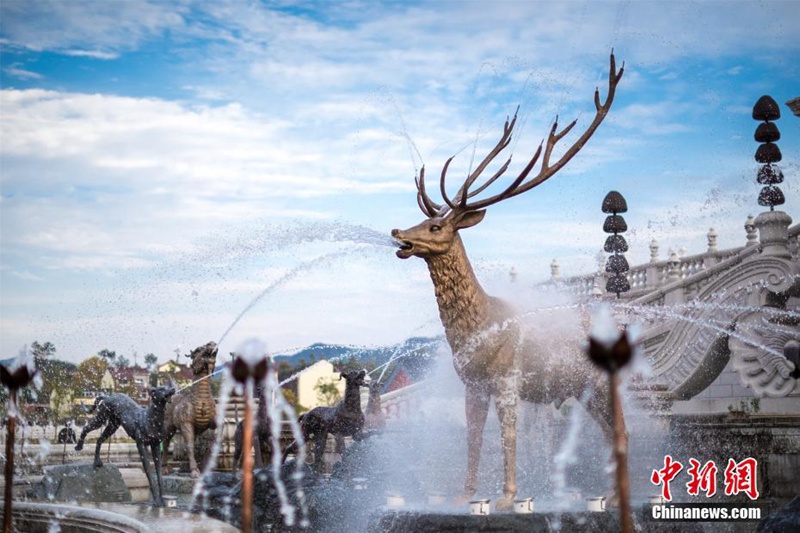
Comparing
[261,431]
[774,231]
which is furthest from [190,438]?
[774,231]

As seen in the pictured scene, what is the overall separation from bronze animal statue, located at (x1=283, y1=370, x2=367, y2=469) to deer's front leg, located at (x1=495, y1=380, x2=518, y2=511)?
11.3ft

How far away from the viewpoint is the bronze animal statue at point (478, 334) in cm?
872

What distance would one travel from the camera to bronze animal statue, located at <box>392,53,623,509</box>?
8719 mm

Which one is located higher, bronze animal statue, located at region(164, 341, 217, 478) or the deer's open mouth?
the deer's open mouth

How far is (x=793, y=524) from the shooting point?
20.9ft

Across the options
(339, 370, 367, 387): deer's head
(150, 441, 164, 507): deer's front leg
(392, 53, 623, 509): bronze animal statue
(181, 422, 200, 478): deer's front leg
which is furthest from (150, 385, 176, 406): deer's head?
(392, 53, 623, 509): bronze animal statue

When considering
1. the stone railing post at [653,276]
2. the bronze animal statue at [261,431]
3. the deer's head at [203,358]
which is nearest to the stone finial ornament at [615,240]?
the stone railing post at [653,276]

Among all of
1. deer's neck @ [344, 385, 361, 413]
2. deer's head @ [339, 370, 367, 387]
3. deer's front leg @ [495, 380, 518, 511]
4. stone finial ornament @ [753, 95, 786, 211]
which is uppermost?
stone finial ornament @ [753, 95, 786, 211]

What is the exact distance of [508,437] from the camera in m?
8.55

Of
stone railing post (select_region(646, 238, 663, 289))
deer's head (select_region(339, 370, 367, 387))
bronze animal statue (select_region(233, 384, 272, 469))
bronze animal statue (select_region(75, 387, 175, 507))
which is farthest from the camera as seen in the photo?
stone railing post (select_region(646, 238, 663, 289))

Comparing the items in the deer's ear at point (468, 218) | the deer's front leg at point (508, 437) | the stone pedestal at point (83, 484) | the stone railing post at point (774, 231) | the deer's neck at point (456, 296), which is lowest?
the stone pedestal at point (83, 484)

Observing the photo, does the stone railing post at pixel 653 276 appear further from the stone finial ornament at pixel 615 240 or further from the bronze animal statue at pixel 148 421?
the bronze animal statue at pixel 148 421

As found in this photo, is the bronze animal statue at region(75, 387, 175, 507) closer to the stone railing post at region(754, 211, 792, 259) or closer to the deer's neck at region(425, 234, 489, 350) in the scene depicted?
the deer's neck at region(425, 234, 489, 350)

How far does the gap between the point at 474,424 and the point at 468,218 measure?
208 cm
